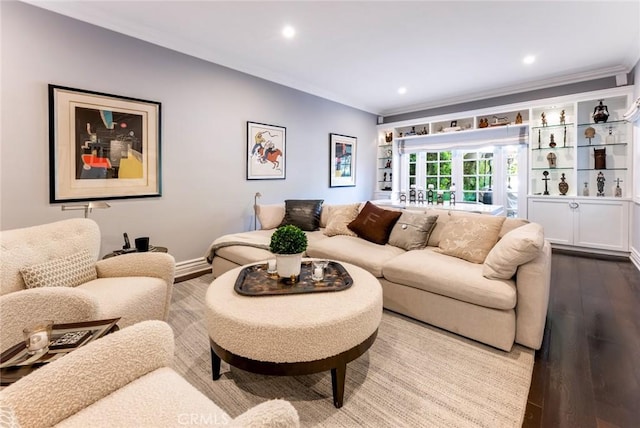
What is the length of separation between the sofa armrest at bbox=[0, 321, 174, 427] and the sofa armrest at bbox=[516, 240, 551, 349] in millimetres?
2161

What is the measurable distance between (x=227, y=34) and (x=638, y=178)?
211 inches

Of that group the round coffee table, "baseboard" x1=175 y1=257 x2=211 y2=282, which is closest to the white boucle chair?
the round coffee table

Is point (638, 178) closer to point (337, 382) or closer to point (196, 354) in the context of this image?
point (337, 382)

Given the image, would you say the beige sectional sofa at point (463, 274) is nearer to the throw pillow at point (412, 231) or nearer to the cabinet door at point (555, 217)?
the throw pillow at point (412, 231)

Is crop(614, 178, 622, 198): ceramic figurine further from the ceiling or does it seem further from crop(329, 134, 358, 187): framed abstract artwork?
crop(329, 134, 358, 187): framed abstract artwork

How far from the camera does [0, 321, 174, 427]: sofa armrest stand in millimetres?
843

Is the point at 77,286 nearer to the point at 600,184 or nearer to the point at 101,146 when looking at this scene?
the point at 101,146

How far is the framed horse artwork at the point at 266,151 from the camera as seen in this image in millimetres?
4246

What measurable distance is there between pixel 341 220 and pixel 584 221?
147 inches

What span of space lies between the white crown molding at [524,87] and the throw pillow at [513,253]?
3614 millimetres

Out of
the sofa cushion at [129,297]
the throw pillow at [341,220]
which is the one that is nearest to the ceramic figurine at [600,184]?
the throw pillow at [341,220]

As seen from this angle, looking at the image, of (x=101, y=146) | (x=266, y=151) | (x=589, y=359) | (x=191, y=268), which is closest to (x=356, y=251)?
(x=589, y=359)

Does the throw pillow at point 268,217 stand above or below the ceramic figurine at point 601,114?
below

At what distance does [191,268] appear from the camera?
3.72 metres
